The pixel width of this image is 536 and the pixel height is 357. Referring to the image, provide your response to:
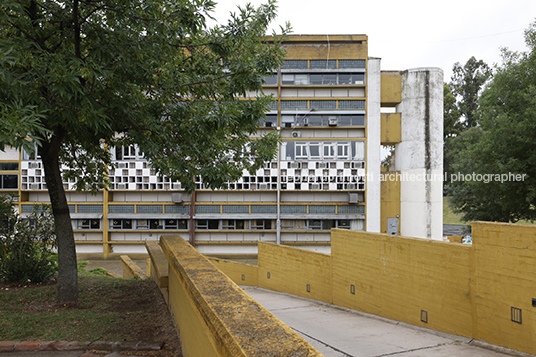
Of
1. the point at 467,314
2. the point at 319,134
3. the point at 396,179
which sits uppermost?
the point at 319,134

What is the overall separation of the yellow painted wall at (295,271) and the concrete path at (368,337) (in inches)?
62.3

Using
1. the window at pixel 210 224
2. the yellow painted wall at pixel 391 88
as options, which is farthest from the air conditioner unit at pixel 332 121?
the window at pixel 210 224

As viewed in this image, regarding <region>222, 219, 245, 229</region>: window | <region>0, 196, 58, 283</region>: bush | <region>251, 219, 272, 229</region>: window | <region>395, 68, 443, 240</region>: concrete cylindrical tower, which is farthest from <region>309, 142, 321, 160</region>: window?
<region>0, 196, 58, 283</region>: bush

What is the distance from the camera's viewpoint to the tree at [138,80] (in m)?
5.39

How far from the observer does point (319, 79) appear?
2400 cm

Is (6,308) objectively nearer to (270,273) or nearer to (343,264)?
(343,264)

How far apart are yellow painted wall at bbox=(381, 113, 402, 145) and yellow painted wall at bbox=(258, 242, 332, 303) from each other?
1351 cm

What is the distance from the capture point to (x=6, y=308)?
6.46 m

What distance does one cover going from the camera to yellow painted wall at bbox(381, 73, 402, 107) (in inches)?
966

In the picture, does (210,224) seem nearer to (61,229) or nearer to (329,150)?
(329,150)

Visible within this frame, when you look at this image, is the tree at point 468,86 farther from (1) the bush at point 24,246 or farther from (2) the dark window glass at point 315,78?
(1) the bush at point 24,246

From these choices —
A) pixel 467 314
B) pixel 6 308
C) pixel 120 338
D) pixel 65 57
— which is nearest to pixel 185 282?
pixel 120 338

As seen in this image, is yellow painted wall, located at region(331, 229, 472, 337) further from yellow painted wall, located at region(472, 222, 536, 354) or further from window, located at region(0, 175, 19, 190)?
window, located at region(0, 175, 19, 190)

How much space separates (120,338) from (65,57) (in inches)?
161
